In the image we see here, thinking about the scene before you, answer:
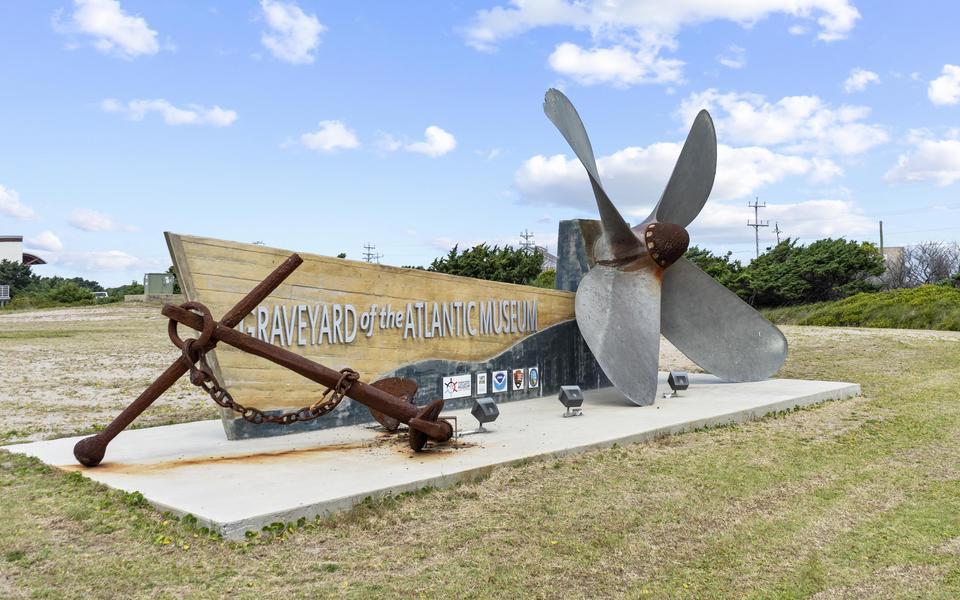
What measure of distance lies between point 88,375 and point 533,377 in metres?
8.58

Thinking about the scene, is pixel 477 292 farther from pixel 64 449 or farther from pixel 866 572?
pixel 866 572

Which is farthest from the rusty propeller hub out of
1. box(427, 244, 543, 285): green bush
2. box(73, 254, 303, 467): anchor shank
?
box(427, 244, 543, 285): green bush

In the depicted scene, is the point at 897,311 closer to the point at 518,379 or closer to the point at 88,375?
the point at 518,379

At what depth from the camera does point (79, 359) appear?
15.9 m

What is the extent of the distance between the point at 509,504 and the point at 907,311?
24433 mm

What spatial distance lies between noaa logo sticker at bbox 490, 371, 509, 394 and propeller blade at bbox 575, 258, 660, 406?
4.22 ft

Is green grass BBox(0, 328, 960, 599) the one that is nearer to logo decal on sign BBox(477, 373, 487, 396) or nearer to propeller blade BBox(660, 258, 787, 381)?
logo decal on sign BBox(477, 373, 487, 396)

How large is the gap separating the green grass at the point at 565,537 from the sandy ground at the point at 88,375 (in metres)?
2.92

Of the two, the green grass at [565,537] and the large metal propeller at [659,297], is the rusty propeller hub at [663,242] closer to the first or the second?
the large metal propeller at [659,297]

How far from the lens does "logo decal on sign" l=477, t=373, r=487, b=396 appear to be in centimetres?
980

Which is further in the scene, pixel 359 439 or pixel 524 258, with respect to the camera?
pixel 524 258

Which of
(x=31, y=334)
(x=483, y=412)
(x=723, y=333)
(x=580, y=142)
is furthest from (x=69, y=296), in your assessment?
(x=483, y=412)

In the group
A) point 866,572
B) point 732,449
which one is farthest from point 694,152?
point 866,572

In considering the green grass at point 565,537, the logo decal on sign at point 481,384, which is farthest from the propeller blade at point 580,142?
the green grass at point 565,537
